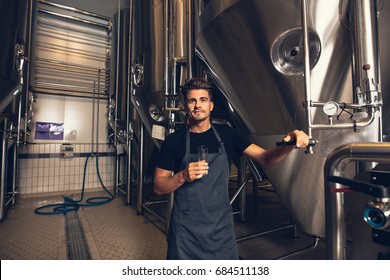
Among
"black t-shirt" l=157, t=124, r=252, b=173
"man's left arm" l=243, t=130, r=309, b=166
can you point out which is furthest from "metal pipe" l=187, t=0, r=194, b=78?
"man's left arm" l=243, t=130, r=309, b=166

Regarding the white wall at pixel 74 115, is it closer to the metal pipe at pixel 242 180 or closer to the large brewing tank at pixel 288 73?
the metal pipe at pixel 242 180

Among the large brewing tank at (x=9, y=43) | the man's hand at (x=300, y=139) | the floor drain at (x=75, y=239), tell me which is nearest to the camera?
the man's hand at (x=300, y=139)

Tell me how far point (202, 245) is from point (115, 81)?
126 inches

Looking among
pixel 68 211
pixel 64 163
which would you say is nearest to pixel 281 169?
pixel 68 211

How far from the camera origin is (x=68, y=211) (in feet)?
9.16

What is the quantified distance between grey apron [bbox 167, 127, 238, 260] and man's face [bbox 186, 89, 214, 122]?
20 cm

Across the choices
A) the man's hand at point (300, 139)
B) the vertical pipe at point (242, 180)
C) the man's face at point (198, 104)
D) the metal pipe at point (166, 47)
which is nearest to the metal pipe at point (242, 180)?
the vertical pipe at point (242, 180)

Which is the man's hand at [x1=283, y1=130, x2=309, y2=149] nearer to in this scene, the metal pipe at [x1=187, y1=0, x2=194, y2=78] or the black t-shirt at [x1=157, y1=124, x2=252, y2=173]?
the black t-shirt at [x1=157, y1=124, x2=252, y2=173]

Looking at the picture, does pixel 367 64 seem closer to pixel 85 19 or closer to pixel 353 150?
pixel 353 150

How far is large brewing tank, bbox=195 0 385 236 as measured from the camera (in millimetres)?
1130

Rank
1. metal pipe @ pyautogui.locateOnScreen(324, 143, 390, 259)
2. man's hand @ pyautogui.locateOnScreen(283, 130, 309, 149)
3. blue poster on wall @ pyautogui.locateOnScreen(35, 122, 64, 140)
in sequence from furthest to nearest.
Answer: blue poster on wall @ pyautogui.locateOnScreen(35, 122, 64, 140)
man's hand @ pyautogui.locateOnScreen(283, 130, 309, 149)
metal pipe @ pyautogui.locateOnScreen(324, 143, 390, 259)

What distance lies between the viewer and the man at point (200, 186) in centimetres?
108

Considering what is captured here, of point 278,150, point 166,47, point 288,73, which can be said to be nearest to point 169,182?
point 278,150

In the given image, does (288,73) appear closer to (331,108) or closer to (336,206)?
(331,108)
